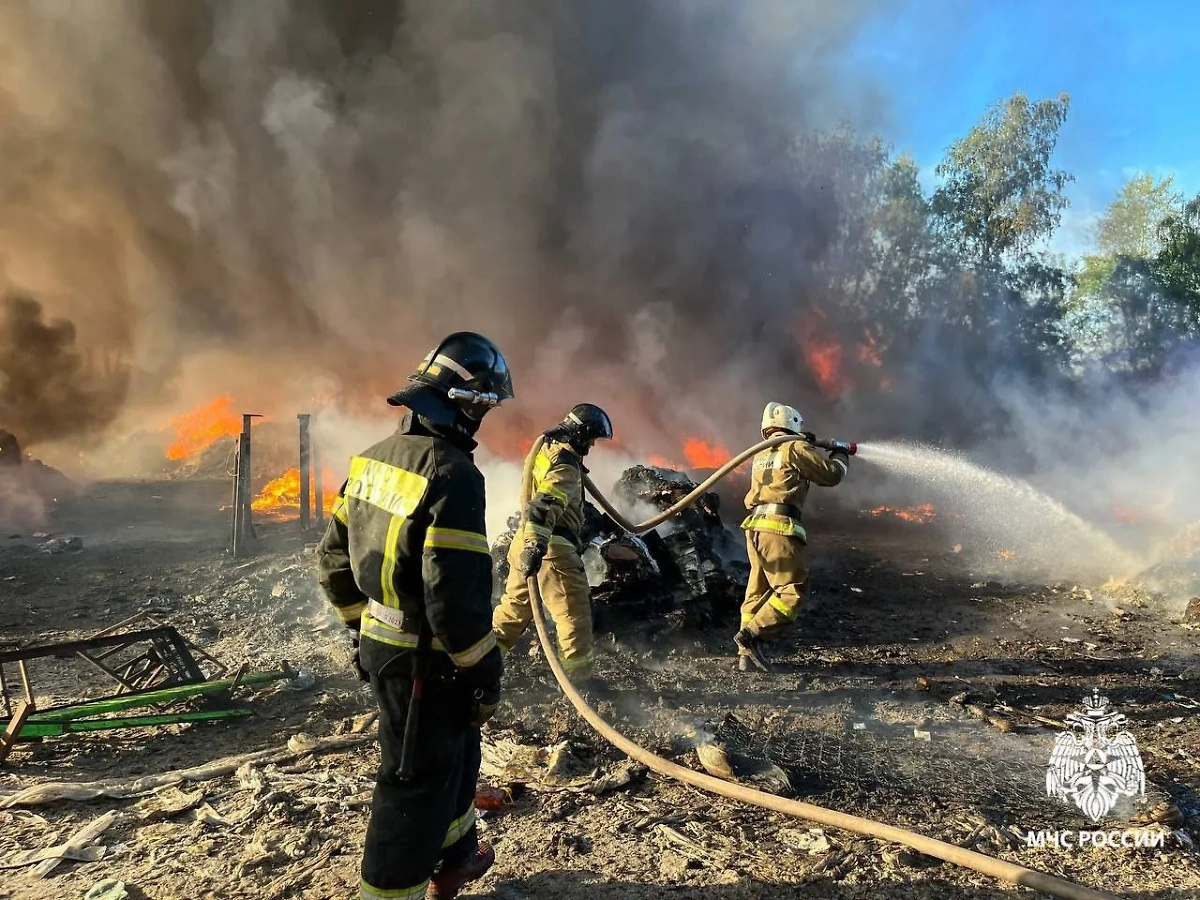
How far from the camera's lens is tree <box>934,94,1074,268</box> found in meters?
18.5

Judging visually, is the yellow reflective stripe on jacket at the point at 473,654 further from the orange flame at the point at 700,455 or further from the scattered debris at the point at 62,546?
the orange flame at the point at 700,455

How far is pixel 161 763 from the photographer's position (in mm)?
3514

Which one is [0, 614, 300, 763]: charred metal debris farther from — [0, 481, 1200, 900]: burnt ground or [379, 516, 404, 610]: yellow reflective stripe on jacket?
[379, 516, 404, 610]: yellow reflective stripe on jacket

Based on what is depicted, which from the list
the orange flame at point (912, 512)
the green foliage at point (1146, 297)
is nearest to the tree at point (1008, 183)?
the green foliage at point (1146, 297)

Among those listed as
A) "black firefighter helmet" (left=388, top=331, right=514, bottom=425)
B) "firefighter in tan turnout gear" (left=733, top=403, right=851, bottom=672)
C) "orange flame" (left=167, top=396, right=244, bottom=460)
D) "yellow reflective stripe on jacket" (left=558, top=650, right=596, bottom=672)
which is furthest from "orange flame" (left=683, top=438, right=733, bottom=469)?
"black firefighter helmet" (left=388, top=331, right=514, bottom=425)

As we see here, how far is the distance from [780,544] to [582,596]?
1.60 meters

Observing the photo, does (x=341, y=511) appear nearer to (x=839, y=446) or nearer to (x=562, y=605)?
(x=562, y=605)

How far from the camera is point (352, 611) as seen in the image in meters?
2.64

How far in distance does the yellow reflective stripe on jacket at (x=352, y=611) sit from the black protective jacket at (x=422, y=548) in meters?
0.27

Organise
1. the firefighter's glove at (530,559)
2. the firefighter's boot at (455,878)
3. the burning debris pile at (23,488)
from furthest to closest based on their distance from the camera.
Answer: the burning debris pile at (23,488) → the firefighter's glove at (530,559) → the firefighter's boot at (455,878)

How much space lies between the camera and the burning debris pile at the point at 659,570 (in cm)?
604

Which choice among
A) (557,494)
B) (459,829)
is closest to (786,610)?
(557,494)

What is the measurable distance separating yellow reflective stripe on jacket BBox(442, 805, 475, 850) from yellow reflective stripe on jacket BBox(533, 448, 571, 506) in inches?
85.1

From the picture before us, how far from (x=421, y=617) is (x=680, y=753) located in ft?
6.77
